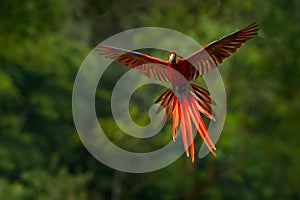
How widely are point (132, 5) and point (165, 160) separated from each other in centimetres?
711

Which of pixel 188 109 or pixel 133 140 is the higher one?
pixel 188 109

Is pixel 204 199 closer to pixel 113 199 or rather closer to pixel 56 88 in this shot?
pixel 113 199

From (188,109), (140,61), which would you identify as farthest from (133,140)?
(188,109)

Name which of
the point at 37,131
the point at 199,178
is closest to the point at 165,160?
the point at 199,178

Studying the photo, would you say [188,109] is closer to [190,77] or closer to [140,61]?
[190,77]

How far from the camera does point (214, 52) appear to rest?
230 cm

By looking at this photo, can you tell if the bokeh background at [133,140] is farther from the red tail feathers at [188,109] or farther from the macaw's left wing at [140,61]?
the red tail feathers at [188,109]

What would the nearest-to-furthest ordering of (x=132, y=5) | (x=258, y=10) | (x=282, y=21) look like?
(x=132, y=5) < (x=258, y=10) < (x=282, y=21)

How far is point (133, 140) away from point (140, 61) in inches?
460

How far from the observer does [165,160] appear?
14.0m

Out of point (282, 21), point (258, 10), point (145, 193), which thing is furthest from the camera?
point (145, 193)

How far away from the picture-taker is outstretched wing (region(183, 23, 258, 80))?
2.26m

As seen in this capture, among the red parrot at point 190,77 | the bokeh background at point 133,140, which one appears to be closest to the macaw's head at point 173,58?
the red parrot at point 190,77

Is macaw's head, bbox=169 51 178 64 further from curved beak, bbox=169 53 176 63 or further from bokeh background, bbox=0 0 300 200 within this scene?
bokeh background, bbox=0 0 300 200
